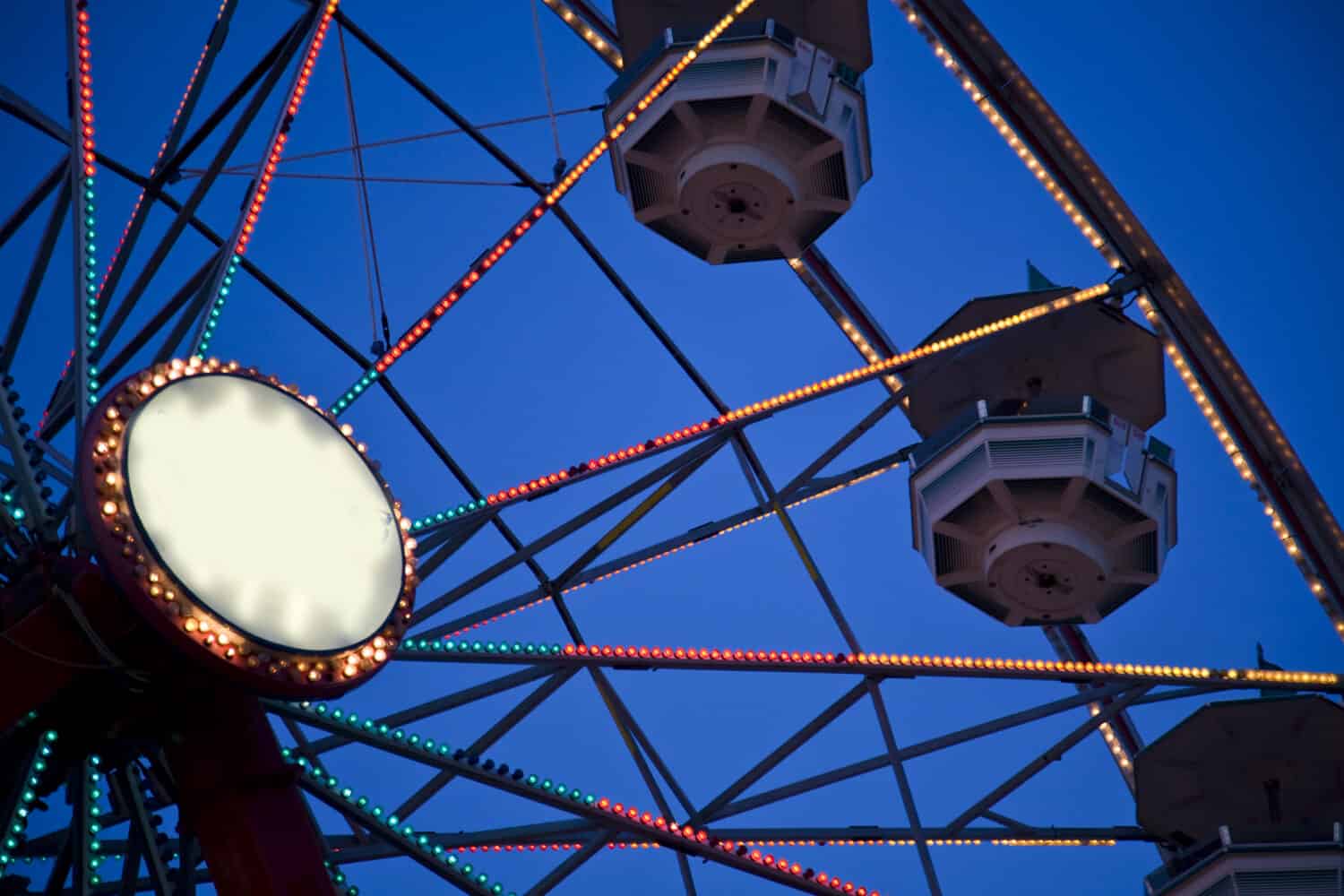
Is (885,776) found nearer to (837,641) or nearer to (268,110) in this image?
(837,641)

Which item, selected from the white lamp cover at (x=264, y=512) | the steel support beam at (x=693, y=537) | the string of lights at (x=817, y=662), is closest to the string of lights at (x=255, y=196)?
the white lamp cover at (x=264, y=512)

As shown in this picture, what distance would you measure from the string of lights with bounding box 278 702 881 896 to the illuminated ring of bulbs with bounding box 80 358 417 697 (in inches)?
21.7

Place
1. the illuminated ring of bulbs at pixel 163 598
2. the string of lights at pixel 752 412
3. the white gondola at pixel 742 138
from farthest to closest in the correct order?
the white gondola at pixel 742 138 < the string of lights at pixel 752 412 < the illuminated ring of bulbs at pixel 163 598

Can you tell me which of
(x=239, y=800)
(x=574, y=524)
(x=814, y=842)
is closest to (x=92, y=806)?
(x=239, y=800)

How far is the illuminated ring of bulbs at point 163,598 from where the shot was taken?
987cm

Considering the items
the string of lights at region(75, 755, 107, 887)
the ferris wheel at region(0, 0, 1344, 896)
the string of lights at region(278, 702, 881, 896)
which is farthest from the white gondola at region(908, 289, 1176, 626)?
the string of lights at region(75, 755, 107, 887)

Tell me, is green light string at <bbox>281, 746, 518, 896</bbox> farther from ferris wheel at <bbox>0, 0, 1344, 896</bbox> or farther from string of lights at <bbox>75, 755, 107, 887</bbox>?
string of lights at <bbox>75, 755, 107, 887</bbox>

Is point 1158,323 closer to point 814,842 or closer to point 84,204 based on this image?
point 814,842

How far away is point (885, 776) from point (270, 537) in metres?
39.5

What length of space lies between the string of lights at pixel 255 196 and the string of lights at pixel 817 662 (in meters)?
2.32

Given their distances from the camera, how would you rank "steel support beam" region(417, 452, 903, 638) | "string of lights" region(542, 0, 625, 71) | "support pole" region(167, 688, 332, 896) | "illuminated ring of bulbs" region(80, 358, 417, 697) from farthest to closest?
"string of lights" region(542, 0, 625, 71)
"steel support beam" region(417, 452, 903, 638)
"support pole" region(167, 688, 332, 896)
"illuminated ring of bulbs" region(80, 358, 417, 697)

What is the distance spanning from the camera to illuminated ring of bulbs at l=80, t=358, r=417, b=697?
9867mm

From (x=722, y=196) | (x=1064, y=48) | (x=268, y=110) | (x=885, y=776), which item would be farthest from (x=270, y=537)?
(x=885, y=776)

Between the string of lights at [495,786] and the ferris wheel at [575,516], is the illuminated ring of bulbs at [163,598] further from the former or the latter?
the string of lights at [495,786]
